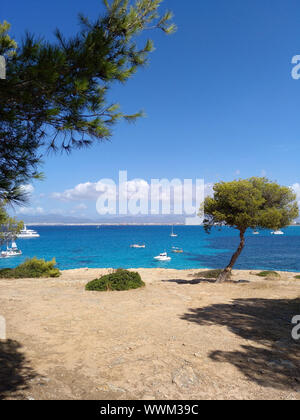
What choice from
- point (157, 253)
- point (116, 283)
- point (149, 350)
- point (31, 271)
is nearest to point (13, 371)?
point (149, 350)

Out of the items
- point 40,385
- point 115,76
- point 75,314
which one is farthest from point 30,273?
point 115,76

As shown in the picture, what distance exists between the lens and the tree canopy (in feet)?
47.2

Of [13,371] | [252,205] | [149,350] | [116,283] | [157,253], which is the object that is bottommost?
[157,253]

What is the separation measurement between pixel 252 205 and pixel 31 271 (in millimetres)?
19331

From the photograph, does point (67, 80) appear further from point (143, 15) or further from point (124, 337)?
point (124, 337)

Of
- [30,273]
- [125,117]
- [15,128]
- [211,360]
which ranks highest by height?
[125,117]

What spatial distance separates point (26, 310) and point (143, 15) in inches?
395

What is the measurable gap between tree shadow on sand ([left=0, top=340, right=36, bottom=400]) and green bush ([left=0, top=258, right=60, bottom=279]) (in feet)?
56.0

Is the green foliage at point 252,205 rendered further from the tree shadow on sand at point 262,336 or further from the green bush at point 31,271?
the green bush at point 31,271

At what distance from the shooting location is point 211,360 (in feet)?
16.9

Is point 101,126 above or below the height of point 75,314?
above

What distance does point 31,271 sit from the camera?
21859 millimetres

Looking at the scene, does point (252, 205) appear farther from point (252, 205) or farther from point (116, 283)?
point (116, 283)

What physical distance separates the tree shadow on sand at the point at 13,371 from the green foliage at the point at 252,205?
39.9ft
